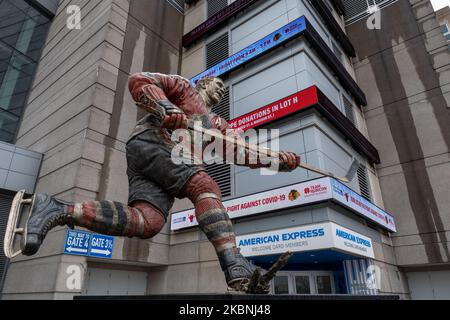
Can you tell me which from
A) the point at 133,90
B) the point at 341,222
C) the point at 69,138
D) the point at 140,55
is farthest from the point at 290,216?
the point at 140,55

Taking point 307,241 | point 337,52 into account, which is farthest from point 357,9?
point 307,241

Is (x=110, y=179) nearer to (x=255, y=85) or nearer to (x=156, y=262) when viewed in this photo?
(x=156, y=262)

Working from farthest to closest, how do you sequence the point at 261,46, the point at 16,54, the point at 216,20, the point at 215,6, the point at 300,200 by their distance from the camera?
the point at 215,6 → the point at 16,54 → the point at 216,20 → the point at 261,46 → the point at 300,200

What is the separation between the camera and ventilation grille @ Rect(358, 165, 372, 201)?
38.4 ft

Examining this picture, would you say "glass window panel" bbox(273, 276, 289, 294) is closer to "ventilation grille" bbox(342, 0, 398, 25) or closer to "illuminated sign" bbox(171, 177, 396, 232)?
"illuminated sign" bbox(171, 177, 396, 232)

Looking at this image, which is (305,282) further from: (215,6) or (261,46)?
(215,6)

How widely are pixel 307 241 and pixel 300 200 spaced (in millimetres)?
1093

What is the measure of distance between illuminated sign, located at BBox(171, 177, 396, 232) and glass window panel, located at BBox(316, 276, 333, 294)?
258 centimetres

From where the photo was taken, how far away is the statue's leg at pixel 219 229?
2.28 meters

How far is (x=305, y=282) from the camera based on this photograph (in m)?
10.3

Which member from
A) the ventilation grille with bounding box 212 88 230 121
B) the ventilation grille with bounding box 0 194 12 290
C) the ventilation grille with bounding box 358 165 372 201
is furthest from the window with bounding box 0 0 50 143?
the ventilation grille with bounding box 358 165 372 201

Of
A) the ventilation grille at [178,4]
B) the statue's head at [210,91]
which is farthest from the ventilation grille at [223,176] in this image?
the ventilation grille at [178,4]

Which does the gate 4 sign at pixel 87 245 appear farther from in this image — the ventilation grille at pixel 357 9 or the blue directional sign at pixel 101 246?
the ventilation grille at pixel 357 9
